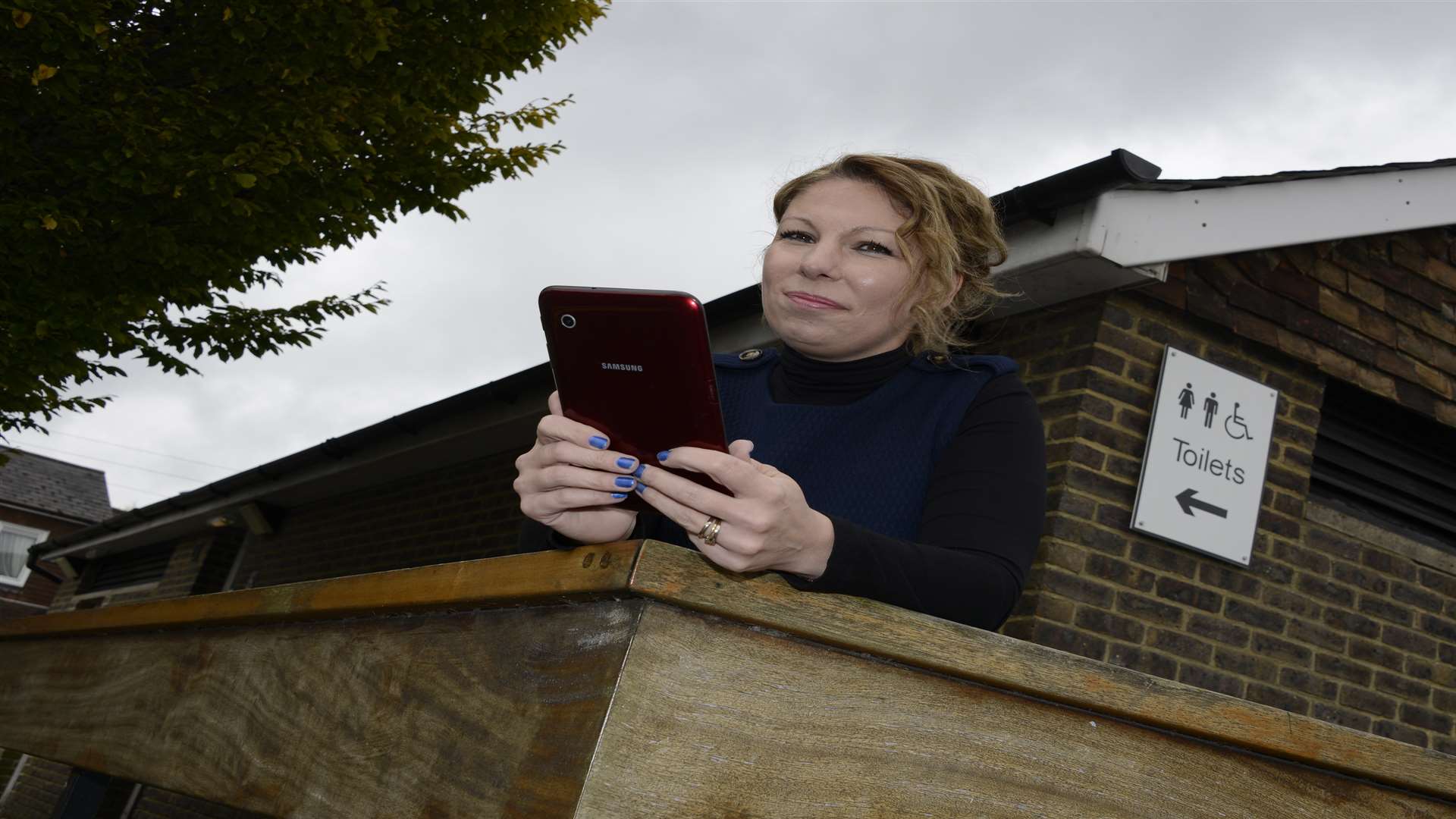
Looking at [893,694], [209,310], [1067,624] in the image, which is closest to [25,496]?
[209,310]

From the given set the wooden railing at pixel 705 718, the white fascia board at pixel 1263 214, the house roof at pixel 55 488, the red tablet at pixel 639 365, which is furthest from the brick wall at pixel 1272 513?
the house roof at pixel 55 488

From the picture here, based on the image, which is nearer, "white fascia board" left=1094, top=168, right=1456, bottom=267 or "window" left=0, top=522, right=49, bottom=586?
"white fascia board" left=1094, top=168, right=1456, bottom=267

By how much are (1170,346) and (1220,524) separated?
2.32ft

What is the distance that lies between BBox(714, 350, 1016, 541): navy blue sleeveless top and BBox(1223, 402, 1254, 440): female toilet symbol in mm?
3051

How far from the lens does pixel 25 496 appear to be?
104 feet

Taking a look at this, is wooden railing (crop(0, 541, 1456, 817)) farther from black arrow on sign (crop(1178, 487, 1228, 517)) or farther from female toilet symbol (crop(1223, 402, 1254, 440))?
female toilet symbol (crop(1223, 402, 1254, 440))

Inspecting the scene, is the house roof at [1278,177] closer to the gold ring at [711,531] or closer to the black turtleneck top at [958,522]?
the black turtleneck top at [958,522]

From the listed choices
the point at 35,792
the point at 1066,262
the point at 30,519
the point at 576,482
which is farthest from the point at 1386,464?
the point at 30,519

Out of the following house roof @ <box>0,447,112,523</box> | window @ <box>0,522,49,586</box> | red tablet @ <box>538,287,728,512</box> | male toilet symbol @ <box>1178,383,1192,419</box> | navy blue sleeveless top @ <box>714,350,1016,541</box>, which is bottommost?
red tablet @ <box>538,287,728,512</box>

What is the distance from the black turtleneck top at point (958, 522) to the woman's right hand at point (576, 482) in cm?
20

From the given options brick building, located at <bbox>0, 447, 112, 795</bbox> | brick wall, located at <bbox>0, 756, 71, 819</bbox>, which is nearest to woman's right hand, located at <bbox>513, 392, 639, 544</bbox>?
brick wall, located at <bbox>0, 756, 71, 819</bbox>

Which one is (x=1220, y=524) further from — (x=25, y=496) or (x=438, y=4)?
(x=25, y=496)

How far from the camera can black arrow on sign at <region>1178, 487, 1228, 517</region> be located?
4328 millimetres

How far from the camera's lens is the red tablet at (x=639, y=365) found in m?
1.07
